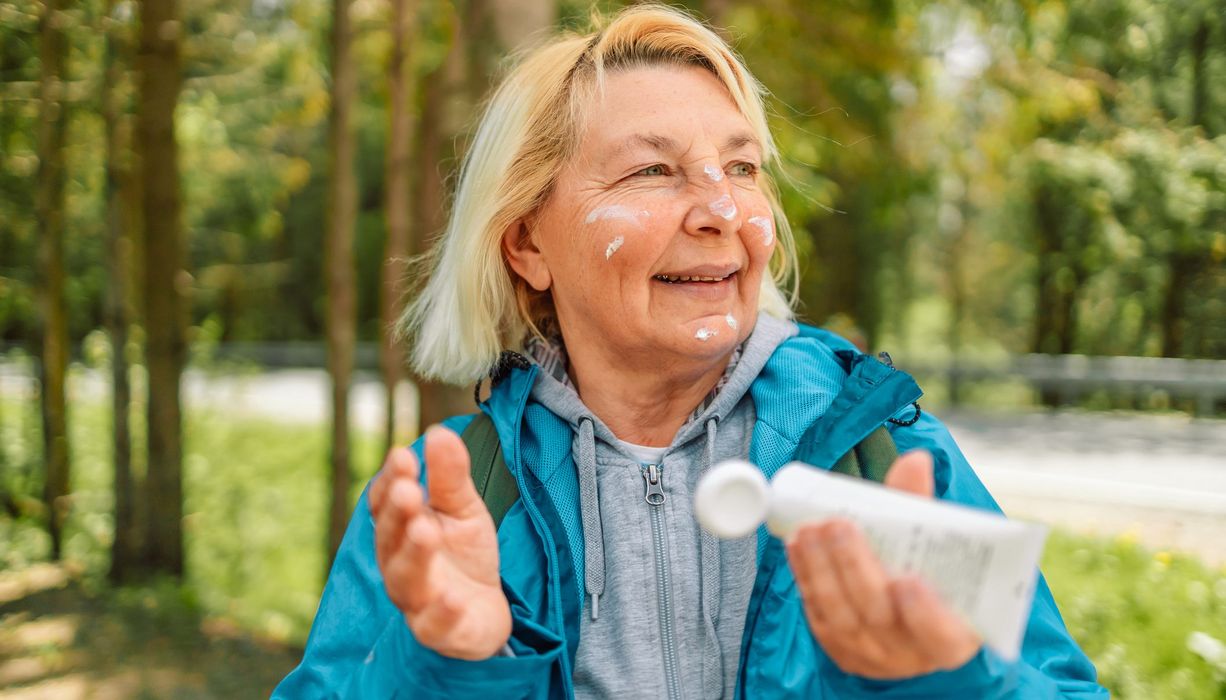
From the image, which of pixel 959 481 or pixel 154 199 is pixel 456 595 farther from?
pixel 154 199

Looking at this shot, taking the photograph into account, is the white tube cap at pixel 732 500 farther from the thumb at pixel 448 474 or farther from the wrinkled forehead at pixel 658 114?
the wrinkled forehead at pixel 658 114

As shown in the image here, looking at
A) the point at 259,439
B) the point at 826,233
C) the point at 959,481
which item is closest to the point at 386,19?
the point at 959,481

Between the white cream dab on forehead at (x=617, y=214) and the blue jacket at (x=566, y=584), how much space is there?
33cm

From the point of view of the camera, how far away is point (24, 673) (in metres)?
4.87

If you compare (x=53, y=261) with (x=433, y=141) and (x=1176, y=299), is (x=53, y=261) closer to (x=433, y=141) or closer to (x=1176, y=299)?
(x=433, y=141)

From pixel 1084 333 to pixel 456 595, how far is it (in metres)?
11.0

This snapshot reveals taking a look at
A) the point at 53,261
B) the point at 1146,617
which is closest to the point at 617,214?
the point at 1146,617

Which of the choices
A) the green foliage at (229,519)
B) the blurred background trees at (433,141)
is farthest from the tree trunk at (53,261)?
the green foliage at (229,519)

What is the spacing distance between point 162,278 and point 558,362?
5.15 m

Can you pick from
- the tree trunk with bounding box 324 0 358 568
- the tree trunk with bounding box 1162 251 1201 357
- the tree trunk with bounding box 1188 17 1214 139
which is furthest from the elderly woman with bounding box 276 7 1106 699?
the tree trunk with bounding box 1162 251 1201 357

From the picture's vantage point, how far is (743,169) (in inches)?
73.0

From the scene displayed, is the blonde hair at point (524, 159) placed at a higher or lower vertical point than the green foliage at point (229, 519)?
higher

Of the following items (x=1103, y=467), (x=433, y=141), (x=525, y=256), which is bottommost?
(x=1103, y=467)

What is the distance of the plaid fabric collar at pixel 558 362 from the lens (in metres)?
1.82
